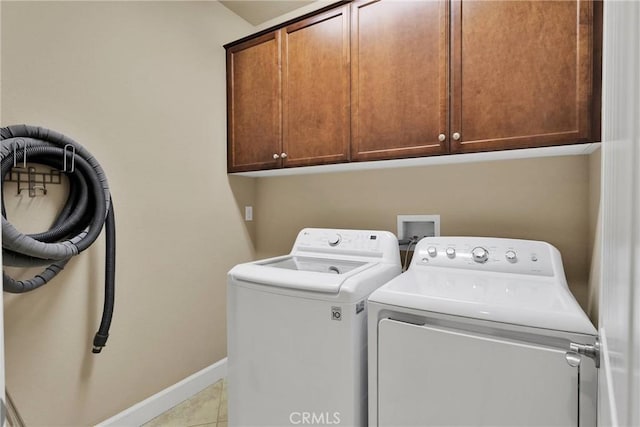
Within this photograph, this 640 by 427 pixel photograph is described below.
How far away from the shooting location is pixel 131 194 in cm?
174

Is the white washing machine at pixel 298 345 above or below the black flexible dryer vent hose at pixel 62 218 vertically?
below

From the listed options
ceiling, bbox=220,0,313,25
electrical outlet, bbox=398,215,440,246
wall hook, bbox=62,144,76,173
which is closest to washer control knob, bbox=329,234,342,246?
electrical outlet, bbox=398,215,440,246

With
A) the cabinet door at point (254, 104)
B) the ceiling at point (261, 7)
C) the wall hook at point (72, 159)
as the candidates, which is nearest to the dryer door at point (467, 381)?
the cabinet door at point (254, 104)

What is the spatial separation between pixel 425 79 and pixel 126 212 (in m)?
1.68

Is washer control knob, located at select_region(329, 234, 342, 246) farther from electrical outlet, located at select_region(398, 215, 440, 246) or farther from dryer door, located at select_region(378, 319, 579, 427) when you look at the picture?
dryer door, located at select_region(378, 319, 579, 427)

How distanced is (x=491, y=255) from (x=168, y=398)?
6.49 ft

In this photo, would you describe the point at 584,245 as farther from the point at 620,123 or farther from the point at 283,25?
the point at 283,25

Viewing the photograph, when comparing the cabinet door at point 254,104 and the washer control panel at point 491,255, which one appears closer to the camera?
the washer control panel at point 491,255

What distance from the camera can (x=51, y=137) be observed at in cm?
136

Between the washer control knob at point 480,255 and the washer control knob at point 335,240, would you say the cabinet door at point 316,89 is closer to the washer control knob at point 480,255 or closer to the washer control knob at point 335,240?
the washer control knob at point 335,240

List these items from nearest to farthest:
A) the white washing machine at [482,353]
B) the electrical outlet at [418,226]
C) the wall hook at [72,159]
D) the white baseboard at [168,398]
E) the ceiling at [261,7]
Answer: the white washing machine at [482,353]
the wall hook at [72,159]
the white baseboard at [168,398]
the electrical outlet at [418,226]
the ceiling at [261,7]

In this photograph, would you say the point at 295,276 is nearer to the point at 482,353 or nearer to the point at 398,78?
the point at 482,353

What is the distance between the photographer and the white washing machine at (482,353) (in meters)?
0.93

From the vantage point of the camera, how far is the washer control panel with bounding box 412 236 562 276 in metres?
1.40
